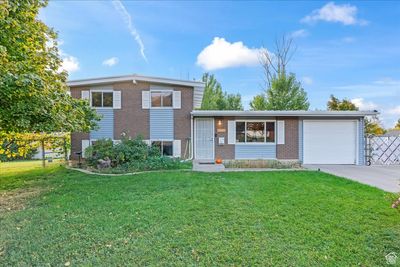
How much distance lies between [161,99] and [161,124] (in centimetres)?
128

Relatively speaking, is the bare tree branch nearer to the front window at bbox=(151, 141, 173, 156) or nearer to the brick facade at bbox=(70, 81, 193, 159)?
the brick facade at bbox=(70, 81, 193, 159)

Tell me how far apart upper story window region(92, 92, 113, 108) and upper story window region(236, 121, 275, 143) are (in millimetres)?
6663

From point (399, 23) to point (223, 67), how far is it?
18.9 m

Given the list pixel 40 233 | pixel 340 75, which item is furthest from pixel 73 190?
pixel 340 75

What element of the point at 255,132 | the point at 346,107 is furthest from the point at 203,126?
Result: the point at 346,107

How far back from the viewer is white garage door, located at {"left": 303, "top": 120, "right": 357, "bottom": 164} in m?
14.0

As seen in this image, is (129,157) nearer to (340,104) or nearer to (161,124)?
(161,124)

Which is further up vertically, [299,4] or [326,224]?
[299,4]

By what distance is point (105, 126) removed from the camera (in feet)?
44.5

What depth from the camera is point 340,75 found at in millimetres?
22047

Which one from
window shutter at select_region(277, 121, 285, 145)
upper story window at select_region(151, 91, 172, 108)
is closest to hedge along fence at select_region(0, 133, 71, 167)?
upper story window at select_region(151, 91, 172, 108)

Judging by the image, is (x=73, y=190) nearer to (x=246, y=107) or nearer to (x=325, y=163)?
(x=325, y=163)

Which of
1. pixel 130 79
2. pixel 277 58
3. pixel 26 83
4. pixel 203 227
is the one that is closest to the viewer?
pixel 203 227

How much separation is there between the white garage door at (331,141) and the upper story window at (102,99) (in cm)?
1011
